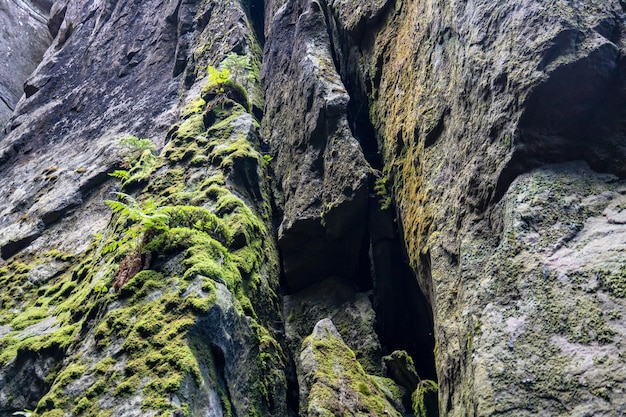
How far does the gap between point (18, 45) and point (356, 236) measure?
70.4ft

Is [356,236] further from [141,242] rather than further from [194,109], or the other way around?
[194,109]

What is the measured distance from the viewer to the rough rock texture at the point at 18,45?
20133 mm

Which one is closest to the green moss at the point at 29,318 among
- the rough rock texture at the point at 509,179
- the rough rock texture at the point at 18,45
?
the rough rock texture at the point at 509,179

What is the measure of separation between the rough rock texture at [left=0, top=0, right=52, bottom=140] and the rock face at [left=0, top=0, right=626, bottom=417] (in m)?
10.8

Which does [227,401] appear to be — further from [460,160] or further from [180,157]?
[180,157]

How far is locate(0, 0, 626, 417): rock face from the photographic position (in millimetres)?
3834

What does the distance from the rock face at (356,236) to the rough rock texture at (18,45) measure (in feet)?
35.5

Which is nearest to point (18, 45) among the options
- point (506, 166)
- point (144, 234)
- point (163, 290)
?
point (144, 234)

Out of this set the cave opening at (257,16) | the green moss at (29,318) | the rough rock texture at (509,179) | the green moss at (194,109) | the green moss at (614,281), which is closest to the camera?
the green moss at (614,281)

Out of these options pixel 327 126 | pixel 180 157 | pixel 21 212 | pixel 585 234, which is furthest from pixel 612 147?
pixel 21 212

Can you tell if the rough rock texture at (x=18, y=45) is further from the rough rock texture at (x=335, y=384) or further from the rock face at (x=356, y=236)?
the rough rock texture at (x=335, y=384)

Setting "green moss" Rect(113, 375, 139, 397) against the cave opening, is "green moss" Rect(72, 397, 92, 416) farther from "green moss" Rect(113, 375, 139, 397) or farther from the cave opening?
the cave opening

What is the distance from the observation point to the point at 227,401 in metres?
4.69

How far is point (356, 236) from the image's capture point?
7578 mm
